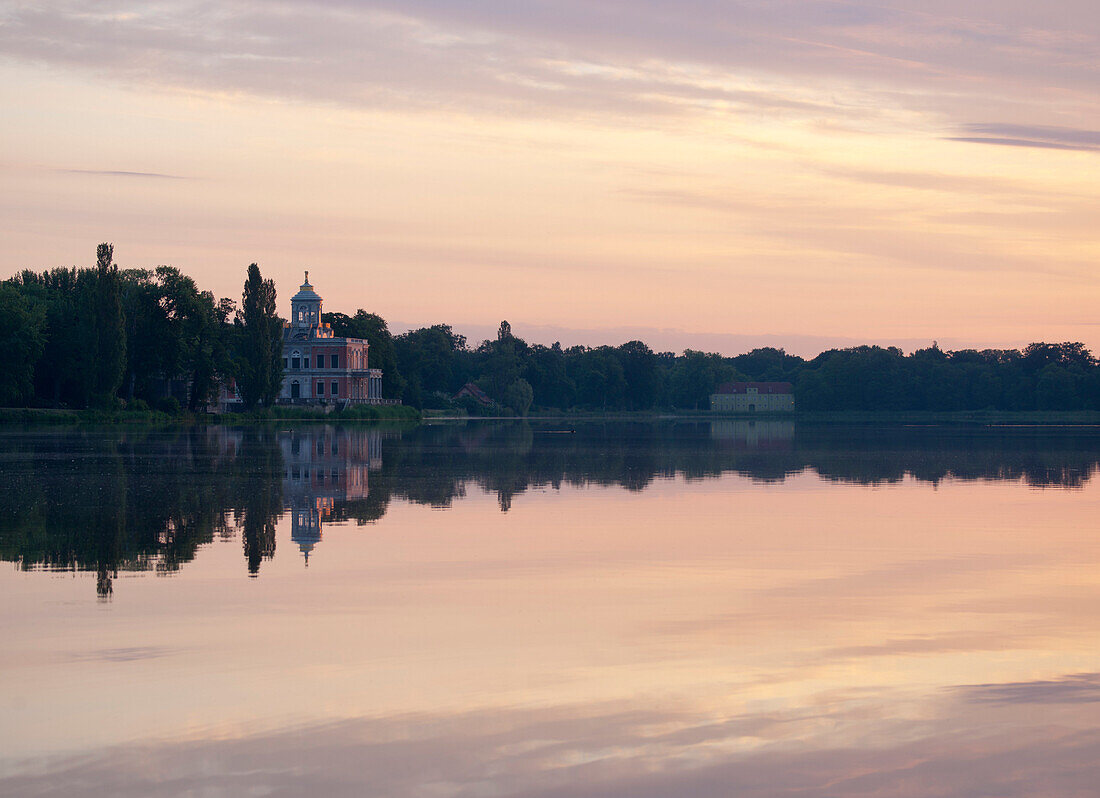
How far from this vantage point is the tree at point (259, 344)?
104 meters

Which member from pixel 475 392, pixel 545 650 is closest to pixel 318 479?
pixel 545 650

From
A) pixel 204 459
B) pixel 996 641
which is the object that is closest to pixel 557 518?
pixel 996 641

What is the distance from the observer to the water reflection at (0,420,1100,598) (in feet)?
59.4

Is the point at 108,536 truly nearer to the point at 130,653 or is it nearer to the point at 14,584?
the point at 14,584

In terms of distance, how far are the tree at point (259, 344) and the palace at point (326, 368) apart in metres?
36.5

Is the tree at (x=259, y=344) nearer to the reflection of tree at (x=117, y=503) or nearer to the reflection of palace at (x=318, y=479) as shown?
the reflection of palace at (x=318, y=479)

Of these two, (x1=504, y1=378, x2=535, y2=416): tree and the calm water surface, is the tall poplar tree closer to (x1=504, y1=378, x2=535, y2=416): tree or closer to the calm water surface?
the calm water surface

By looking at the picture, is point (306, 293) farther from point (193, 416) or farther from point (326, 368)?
point (193, 416)

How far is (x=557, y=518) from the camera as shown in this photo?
A: 22297 mm

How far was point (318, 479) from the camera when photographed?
32031 mm

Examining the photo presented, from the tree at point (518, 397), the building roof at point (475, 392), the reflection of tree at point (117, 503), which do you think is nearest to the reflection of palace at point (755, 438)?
the reflection of tree at point (117, 503)

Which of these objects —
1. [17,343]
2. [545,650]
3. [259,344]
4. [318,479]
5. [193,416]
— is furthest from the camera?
[259,344]

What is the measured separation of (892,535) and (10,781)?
15.4 metres

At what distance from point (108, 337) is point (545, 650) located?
3311 inches
